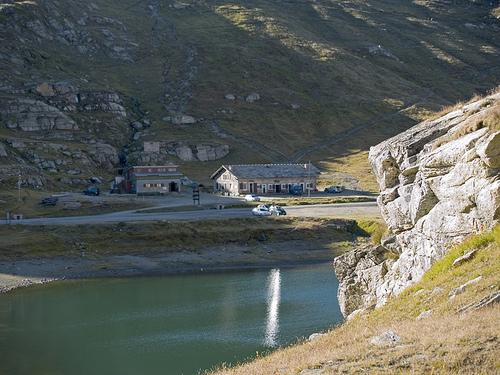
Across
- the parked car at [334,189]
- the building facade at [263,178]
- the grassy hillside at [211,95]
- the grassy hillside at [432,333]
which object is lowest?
the grassy hillside at [432,333]

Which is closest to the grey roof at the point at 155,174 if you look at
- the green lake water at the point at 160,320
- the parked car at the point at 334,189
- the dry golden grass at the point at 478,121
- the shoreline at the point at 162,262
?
the parked car at the point at 334,189

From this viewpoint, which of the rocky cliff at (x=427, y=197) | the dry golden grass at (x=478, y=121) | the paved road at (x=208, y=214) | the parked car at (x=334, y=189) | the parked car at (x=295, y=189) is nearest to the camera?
the rocky cliff at (x=427, y=197)

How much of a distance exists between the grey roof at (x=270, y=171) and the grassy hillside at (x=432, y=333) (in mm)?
89897

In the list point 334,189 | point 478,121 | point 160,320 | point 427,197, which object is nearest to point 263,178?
point 334,189

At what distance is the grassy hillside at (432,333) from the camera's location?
13.6 meters

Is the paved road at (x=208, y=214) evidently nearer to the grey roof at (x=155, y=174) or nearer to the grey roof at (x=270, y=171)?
the grey roof at (x=270, y=171)

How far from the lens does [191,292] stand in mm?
55594

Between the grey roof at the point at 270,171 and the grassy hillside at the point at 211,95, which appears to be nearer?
the grey roof at the point at 270,171

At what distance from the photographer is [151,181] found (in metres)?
107

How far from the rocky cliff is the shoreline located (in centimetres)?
3696

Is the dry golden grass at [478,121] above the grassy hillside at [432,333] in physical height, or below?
above

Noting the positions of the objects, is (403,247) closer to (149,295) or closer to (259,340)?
(259,340)

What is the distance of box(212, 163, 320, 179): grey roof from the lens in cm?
11094

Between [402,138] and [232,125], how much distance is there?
431 ft
